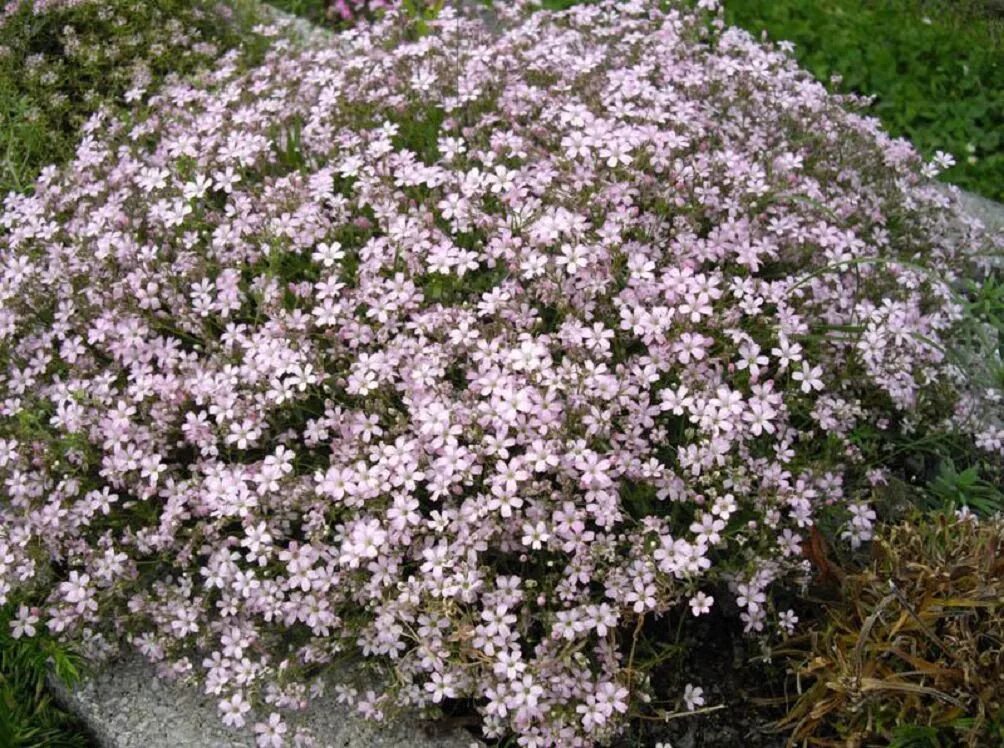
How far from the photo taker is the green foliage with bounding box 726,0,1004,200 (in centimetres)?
662

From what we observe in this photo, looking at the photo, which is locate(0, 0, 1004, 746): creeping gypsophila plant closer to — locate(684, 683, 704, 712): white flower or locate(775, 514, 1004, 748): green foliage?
locate(684, 683, 704, 712): white flower

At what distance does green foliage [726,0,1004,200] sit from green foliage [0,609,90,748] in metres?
5.46

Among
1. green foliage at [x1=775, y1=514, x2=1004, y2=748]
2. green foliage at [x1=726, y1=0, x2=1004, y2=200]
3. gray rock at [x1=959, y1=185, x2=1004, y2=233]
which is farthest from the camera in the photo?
green foliage at [x1=726, y1=0, x2=1004, y2=200]

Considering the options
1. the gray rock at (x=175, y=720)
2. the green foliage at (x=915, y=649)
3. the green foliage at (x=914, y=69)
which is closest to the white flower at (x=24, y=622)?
the gray rock at (x=175, y=720)

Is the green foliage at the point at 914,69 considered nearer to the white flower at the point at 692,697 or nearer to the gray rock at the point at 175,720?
the white flower at the point at 692,697

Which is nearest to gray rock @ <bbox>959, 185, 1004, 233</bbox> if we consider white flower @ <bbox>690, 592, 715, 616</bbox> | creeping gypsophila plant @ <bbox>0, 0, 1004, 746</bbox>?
creeping gypsophila plant @ <bbox>0, 0, 1004, 746</bbox>

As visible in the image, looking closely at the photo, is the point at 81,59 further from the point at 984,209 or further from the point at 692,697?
the point at 984,209

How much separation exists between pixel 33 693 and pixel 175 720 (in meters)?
0.61

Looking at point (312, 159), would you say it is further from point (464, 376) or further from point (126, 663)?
point (126, 663)

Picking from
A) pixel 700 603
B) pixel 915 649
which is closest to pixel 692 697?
pixel 700 603

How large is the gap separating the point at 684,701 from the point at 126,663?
1927mm

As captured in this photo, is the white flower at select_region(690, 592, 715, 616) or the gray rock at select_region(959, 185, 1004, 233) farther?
the gray rock at select_region(959, 185, 1004, 233)

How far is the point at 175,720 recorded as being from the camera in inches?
138

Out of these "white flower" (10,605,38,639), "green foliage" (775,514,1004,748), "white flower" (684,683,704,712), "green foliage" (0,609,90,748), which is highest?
"green foliage" (775,514,1004,748)
